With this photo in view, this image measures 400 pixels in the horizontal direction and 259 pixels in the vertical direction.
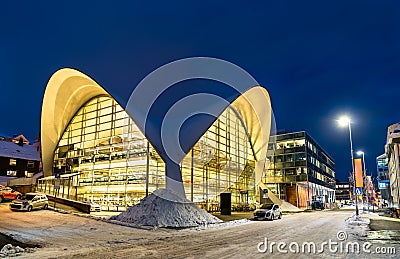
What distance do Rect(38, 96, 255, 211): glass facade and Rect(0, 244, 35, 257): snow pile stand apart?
2137cm

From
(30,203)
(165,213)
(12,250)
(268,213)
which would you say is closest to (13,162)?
(30,203)

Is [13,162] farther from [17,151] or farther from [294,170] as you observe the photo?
[294,170]

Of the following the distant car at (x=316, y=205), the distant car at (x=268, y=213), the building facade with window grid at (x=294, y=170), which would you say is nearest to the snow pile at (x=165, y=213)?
the distant car at (x=268, y=213)

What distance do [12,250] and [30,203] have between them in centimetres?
1603

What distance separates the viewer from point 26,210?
24.2 metres

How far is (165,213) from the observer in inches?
817

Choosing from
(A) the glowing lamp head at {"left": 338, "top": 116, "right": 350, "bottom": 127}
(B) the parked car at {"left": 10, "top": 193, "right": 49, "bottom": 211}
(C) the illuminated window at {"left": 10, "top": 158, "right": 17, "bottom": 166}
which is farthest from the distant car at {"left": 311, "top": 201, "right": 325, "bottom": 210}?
(C) the illuminated window at {"left": 10, "top": 158, "right": 17, "bottom": 166}

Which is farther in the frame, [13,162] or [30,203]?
[13,162]

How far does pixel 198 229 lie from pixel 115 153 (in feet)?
66.1

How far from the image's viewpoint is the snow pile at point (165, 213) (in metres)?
19.9

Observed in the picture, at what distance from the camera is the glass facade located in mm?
33312

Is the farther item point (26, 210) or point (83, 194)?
point (83, 194)

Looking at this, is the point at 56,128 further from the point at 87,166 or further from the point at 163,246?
the point at 163,246

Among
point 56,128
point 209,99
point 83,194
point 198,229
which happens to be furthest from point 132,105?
point 198,229
